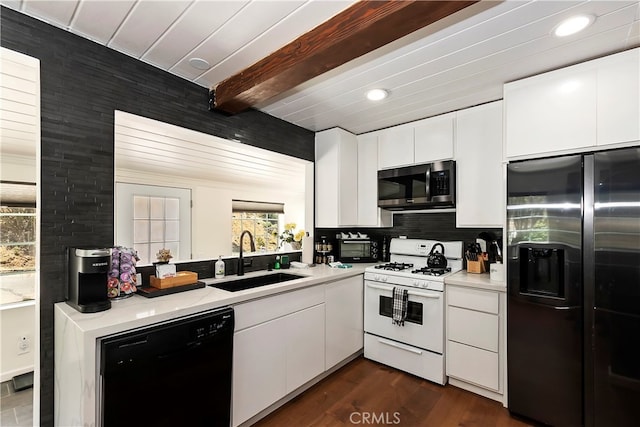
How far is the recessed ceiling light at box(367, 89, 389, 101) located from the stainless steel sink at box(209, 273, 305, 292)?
1.60 meters

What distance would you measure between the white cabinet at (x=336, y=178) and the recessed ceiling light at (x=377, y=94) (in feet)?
2.49

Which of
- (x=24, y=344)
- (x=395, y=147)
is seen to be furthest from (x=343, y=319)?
(x=24, y=344)

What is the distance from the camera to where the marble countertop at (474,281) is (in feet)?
6.79

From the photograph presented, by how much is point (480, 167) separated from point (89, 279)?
111 inches

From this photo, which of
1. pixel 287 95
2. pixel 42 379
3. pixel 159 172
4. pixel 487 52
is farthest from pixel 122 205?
pixel 487 52

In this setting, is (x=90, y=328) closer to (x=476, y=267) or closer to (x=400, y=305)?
(x=400, y=305)

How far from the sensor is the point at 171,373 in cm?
139

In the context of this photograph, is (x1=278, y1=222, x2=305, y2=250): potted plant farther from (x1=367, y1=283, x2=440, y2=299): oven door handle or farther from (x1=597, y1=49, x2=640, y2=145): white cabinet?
(x1=597, y1=49, x2=640, y2=145): white cabinet

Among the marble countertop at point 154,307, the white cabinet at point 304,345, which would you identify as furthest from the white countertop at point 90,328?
the white cabinet at point 304,345

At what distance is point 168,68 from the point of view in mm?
1855

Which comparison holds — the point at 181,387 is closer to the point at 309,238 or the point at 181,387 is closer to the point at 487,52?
the point at 309,238

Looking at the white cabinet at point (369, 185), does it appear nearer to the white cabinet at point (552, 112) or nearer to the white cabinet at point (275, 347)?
the white cabinet at point (275, 347)

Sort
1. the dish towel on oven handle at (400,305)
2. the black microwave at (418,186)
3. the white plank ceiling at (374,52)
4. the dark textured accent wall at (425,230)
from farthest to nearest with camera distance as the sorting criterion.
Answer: the dark textured accent wall at (425,230), the black microwave at (418,186), the dish towel on oven handle at (400,305), the white plank ceiling at (374,52)

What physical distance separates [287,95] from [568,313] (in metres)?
2.42
